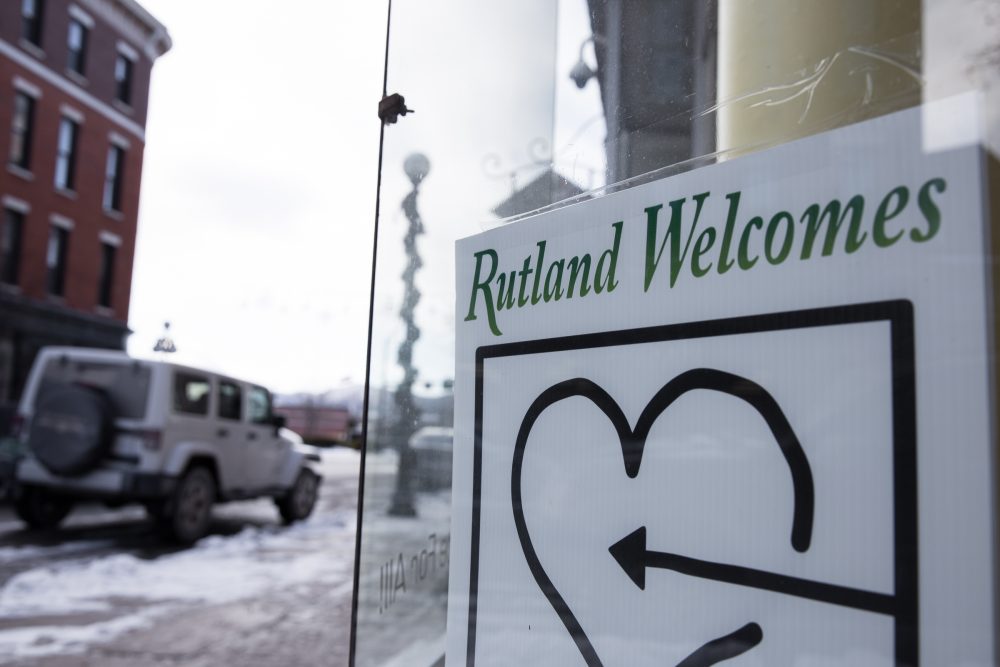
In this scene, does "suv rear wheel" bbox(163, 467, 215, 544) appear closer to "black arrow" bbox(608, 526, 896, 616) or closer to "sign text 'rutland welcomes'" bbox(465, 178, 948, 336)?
"sign text 'rutland welcomes'" bbox(465, 178, 948, 336)

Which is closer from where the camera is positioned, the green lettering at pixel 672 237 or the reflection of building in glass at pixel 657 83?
the green lettering at pixel 672 237

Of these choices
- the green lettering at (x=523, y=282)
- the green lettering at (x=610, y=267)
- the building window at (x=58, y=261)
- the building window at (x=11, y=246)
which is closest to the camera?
the green lettering at (x=610, y=267)

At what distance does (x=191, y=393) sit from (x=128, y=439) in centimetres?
85

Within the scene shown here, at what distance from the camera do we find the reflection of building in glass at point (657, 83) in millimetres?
1135

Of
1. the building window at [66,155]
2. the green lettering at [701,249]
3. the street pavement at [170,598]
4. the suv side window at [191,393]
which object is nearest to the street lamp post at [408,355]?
the green lettering at [701,249]

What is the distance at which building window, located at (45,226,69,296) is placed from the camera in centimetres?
2116

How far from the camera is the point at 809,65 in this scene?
104cm

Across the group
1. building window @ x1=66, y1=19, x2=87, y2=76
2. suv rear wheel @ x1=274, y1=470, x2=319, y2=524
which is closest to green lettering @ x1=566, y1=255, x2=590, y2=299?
suv rear wheel @ x1=274, y1=470, x2=319, y2=524

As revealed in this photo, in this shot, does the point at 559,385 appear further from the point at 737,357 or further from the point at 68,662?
the point at 68,662

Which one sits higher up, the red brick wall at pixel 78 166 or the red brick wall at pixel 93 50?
the red brick wall at pixel 93 50

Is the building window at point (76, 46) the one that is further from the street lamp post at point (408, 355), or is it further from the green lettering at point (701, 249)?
the green lettering at point (701, 249)

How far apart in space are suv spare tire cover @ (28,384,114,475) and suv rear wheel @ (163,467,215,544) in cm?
87

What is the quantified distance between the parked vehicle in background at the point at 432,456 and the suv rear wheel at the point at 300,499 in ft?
30.0

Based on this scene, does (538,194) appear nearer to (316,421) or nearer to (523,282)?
(523,282)
